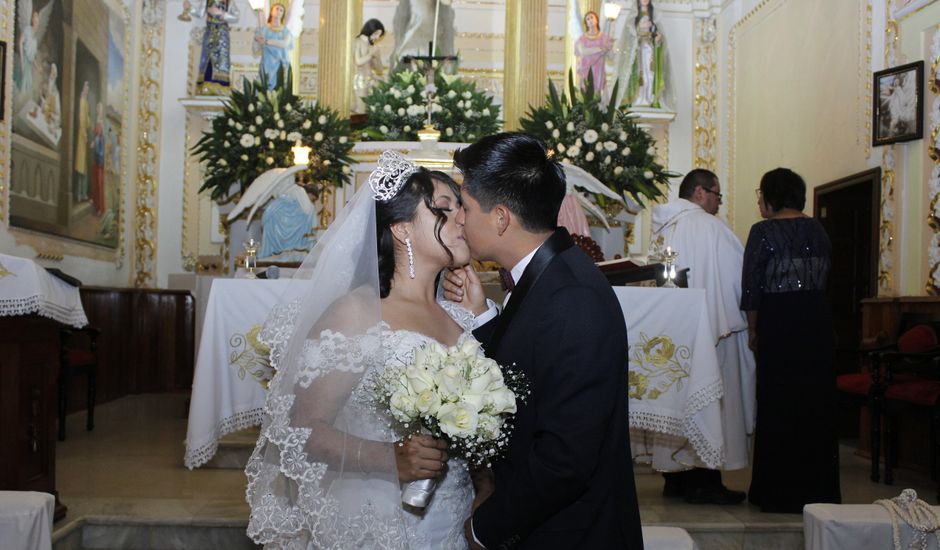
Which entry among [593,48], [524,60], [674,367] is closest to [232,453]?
[674,367]

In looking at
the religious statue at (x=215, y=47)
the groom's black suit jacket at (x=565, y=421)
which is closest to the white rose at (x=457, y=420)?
the groom's black suit jacket at (x=565, y=421)

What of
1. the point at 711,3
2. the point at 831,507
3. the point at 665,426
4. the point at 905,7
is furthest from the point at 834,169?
the point at 831,507

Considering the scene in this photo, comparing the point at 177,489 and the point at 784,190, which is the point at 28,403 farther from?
the point at 784,190

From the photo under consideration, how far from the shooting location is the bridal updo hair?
2.70 metres

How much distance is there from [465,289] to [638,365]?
2.04 metres

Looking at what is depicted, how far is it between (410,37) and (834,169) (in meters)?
5.91

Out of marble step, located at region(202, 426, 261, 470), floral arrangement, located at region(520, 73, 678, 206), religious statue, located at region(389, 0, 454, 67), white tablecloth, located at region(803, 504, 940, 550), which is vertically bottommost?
marble step, located at region(202, 426, 261, 470)

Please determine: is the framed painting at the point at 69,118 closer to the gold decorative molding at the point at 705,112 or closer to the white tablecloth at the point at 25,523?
the white tablecloth at the point at 25,523

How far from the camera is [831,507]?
10.5ft

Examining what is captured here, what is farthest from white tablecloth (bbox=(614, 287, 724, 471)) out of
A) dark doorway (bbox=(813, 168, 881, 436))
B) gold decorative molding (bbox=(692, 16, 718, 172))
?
gold decorative molding (bbox=(692, 16, 718, 172))

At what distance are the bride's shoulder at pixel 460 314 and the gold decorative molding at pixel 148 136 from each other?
9.58m

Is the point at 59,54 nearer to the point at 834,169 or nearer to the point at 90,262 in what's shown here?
the point at 90,262

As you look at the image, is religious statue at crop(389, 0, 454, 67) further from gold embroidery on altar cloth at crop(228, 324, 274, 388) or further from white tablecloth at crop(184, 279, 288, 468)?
gold embroidery on altar cloth at crop(228, 324, 274, 388)

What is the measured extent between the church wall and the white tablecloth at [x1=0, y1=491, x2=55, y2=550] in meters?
5.06
